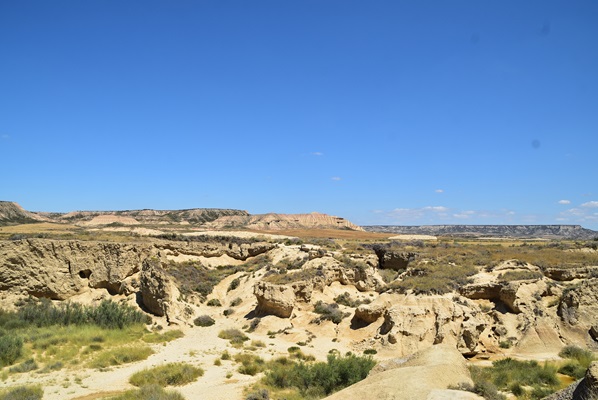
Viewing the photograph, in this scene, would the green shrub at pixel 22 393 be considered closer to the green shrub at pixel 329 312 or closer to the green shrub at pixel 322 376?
the green shrub at pixel 322 376

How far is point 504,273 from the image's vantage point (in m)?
22.9

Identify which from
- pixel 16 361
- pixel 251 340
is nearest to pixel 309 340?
pixel 251 340

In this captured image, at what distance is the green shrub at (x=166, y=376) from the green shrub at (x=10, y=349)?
A: 527 cm

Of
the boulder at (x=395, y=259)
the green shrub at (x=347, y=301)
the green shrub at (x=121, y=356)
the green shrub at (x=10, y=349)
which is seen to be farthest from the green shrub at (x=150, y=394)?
the boulder at (x=395, y=259)

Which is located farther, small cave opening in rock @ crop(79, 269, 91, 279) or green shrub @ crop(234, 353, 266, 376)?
small cave opening in rock @ crop(79, 269, 91, 279)

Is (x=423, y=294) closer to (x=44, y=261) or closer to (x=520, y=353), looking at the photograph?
(x=520, y=353)

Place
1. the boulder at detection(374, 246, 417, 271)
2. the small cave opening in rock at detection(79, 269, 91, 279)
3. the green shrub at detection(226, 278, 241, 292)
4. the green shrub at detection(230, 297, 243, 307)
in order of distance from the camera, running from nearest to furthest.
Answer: the small cave opening in rock at detection(79, 269, 91, 279) → the green shrub at detection(230, 297, 243, 307) → the green shrub at detection(226, 278, 241, 292) → the boulder at detection(374, 246, 417, 271)

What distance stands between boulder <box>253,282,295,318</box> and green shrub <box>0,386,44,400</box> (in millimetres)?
12220

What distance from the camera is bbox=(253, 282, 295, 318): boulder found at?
901 inches

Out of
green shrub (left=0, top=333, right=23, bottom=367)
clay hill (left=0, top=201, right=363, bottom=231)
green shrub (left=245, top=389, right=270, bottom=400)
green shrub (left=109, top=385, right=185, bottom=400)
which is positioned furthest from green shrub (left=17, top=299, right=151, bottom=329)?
clay hill (left=0, top=201, right=363, bottom=231)

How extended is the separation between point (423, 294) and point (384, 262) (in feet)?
51.2

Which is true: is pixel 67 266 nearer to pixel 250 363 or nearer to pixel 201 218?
pixel 250 363

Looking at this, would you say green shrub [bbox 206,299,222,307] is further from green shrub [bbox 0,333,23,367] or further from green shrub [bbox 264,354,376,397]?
green shrub [bbox 264,354,376,397]

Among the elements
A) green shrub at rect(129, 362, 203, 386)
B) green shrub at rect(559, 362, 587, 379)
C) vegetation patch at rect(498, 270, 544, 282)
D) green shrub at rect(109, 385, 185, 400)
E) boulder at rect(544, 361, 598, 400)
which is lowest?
green shrub at rect(129, 362, 203, 386)
